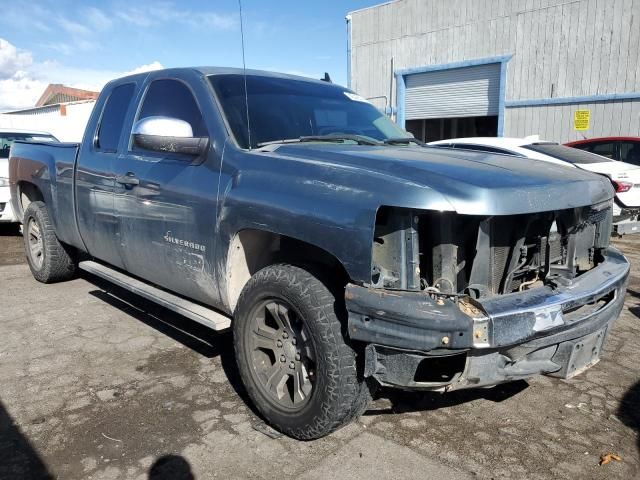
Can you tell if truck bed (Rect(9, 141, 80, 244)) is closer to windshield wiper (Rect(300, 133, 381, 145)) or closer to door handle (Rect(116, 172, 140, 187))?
door handle (Rect(116, 172, 140, 187))

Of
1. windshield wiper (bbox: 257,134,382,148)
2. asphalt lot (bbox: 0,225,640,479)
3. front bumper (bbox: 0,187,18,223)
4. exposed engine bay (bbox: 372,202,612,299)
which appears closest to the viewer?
exposed engine bay (bbox: 372,202,612,299)

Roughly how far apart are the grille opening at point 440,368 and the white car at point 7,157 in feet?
24.7

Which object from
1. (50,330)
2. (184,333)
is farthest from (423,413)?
(50,330)

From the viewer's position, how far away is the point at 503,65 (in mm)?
14352

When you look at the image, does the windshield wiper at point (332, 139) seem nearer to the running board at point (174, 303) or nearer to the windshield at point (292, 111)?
the windshield at point (292, 111)

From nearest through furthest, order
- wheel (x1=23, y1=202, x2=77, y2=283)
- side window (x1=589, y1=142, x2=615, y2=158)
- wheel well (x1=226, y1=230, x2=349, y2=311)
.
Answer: wheel well (x1=226, y1=230, x2=349, y2=311)
wheel (x1=23, y1=202, x2=77, y2=283)
side window (x1=589, y1=142, x2=615, y2=158)

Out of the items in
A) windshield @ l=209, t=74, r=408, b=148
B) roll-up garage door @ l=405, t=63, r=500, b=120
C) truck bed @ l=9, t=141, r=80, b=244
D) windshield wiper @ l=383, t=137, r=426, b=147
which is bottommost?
truck bed @ l=9, t=141, r=80, b=244

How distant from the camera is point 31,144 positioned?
558cm

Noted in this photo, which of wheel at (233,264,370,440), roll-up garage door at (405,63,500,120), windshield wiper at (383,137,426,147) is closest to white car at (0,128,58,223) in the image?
windshield wiper at (383,137,426,147)

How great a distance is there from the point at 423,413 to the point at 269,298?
3.85ft

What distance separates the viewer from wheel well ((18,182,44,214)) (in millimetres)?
5784

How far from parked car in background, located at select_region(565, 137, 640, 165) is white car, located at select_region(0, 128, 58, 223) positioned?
989 cm

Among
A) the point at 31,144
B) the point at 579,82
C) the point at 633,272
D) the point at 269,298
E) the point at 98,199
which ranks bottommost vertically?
the point at 633,272

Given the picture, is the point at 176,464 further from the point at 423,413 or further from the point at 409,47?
the point at 409,47
